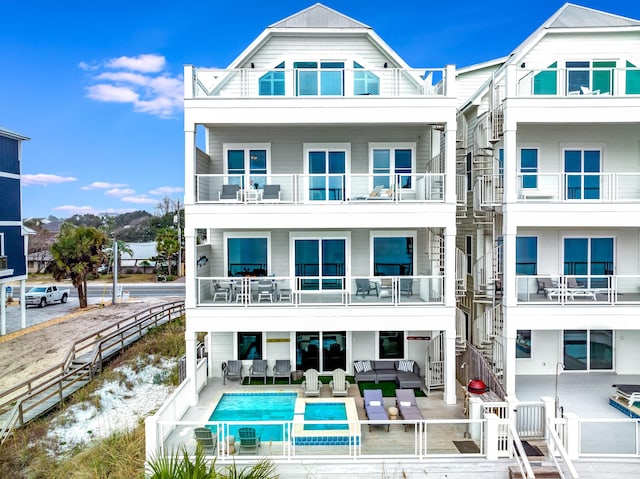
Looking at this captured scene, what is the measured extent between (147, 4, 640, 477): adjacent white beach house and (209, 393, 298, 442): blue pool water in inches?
25.3

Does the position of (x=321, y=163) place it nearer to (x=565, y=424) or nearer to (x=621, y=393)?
(x=565, y=424)

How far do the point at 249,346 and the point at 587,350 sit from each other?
41.6ft

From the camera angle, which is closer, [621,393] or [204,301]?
[621,393]

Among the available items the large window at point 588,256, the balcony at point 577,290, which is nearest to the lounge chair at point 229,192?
the balcony at point 577,290

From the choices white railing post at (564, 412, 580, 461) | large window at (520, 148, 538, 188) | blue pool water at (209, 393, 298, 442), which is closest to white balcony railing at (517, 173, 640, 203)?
large window at (520, 148, 538, 188)

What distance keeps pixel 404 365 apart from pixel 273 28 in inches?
532

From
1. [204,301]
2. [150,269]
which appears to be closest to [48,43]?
[150,269]

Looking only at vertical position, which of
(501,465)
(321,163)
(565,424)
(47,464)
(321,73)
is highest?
(321,73)

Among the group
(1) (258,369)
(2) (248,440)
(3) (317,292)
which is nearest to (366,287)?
(3) (317,292)

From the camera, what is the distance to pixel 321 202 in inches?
535

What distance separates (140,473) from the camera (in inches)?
372

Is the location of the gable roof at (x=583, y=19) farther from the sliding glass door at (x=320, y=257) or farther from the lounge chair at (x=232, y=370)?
the lounge chair at (x=232, y=370)

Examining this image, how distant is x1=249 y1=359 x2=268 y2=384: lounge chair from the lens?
15250 millimetres

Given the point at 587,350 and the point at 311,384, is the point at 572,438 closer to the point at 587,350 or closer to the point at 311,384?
the point at 587,350
